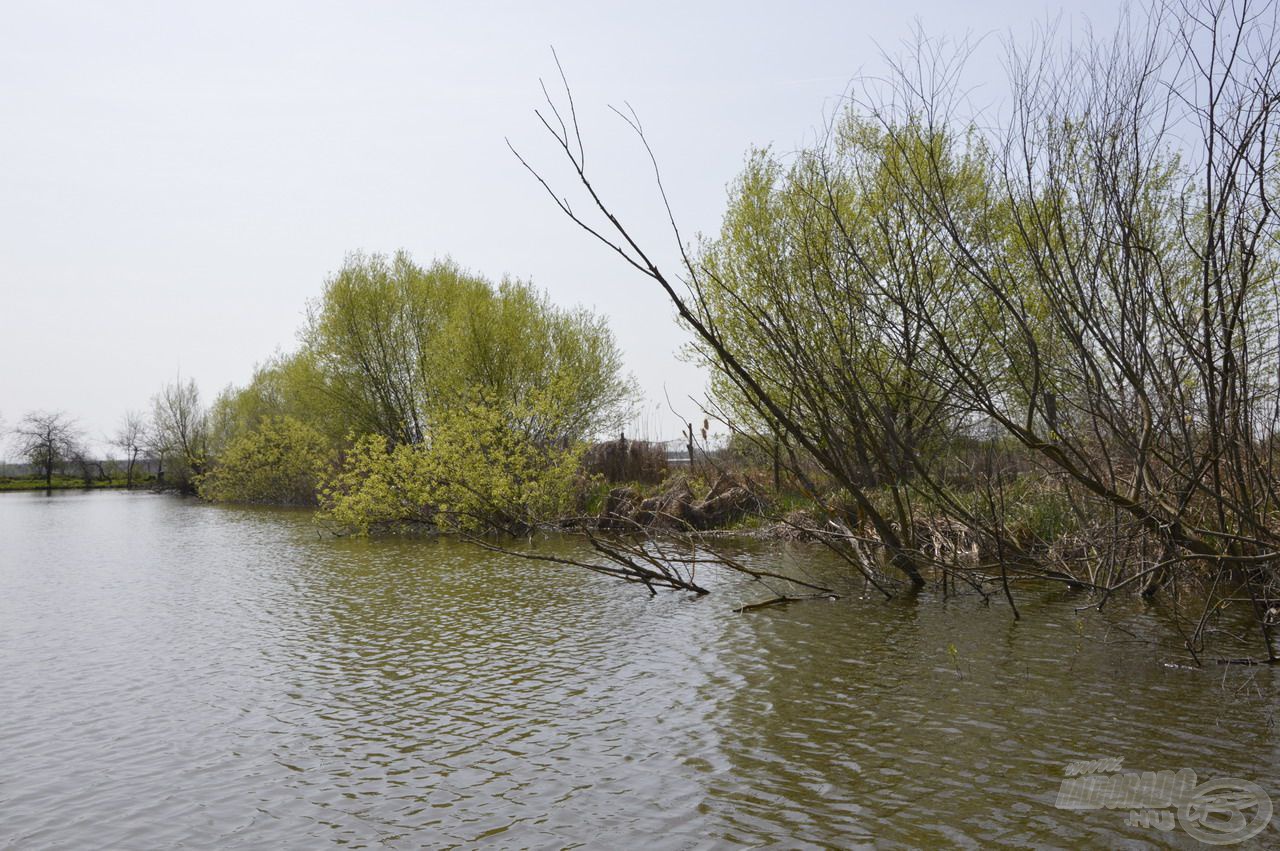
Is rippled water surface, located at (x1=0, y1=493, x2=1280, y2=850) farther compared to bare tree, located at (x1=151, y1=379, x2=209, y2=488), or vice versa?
bare tree, located at (x1=151, y1=379, x2=209, y2=488)

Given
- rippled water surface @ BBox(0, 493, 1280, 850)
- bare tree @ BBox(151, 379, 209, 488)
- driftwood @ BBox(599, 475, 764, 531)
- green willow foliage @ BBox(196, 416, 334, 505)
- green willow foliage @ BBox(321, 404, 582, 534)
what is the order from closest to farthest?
rippled water surface @ BBox(0, 493, 1280, 850) < driftwood @ BBox(599, 475, 764, 531) < green willow foliage @ BBox(321, 404, 582, 534) < green willow foliage @ BBox(196, 416, 334, 505) < bare tree @ BBox(151, 379, 209, 488)

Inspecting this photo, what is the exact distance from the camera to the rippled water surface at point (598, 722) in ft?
14.6

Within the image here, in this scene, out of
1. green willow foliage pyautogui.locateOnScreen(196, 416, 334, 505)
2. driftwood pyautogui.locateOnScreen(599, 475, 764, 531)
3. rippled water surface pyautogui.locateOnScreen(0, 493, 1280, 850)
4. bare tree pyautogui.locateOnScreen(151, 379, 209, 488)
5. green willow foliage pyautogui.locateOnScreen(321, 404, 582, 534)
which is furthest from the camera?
bare tree pyautogui.locateOnScreen(151, 379, 209, 488)

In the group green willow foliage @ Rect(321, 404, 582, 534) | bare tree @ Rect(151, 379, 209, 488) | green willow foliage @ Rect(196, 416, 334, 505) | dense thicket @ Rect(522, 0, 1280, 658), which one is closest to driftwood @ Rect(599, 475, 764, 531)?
green willow foliage @ Rect(321, 404, 582, 534)

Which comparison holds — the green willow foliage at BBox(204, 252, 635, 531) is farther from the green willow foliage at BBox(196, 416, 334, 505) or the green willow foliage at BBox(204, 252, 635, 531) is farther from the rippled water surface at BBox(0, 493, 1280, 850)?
the rippled water surface at BBox(0, 493, 1280, 850)

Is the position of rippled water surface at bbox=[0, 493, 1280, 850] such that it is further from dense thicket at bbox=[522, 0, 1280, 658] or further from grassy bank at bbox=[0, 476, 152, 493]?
grassy bank at bbox=[0, 476, 152, 493]

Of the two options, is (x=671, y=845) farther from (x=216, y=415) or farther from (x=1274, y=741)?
(x=216, y=415)

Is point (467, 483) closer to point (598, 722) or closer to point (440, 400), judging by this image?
point (440, 400)

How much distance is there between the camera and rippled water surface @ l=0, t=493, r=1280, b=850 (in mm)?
4465

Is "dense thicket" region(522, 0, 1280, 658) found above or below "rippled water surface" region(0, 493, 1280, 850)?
above

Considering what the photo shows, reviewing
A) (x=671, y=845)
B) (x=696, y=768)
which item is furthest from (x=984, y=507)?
(x=671, y=845)

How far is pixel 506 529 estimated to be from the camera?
1975 centimetres

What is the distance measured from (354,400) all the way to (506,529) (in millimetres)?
14451

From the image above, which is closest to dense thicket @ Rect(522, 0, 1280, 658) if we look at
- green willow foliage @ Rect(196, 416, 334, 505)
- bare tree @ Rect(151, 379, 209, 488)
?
green willow foliage @ Rect(196, 416, 334, 505)
